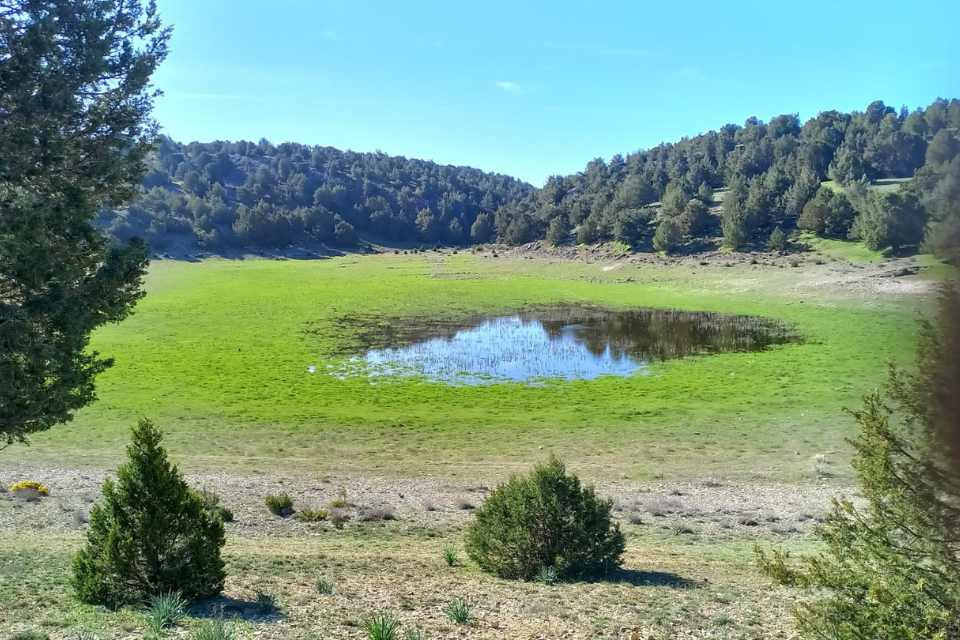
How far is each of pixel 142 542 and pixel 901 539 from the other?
8616mm

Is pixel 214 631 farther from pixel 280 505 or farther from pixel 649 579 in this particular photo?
pixel 280 505

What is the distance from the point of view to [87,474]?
755 inches

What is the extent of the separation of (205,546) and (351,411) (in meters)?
19.5

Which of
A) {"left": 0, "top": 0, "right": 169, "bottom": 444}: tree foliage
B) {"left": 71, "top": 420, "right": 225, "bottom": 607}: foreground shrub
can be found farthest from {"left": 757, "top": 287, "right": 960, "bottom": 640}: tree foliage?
{"left": 0, "top": 0, "right": 169, "bottom": 444}: tree foliage

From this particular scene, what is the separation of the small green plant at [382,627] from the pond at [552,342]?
85.5 feet

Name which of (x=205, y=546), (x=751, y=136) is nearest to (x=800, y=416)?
(x=205, y=546)

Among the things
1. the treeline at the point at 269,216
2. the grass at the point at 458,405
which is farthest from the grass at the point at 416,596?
the treeline at the point at 269,216

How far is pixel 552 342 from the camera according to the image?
151 feet

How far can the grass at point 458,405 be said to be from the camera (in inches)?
854

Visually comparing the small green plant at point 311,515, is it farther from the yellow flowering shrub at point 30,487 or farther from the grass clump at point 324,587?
the yellow flowering shrub at point 30,487

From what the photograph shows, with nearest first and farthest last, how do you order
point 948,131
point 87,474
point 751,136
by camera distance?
point 948,131 < point 87,474 < point 751,136

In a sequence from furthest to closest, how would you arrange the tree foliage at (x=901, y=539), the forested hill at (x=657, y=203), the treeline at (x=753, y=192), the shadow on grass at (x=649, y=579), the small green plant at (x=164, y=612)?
the forested hill at (x=657, y=203) < the treeline at (x=753, y=192) < the shadow on grass at (x=649, y=579) < the small green plant at (x=164, y=612) < the tree foliage at (x=901, y=539)

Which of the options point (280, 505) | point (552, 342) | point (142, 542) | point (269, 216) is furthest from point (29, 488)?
point (269, 216)

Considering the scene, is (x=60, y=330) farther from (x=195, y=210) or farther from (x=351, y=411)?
(x=195, y=210)
